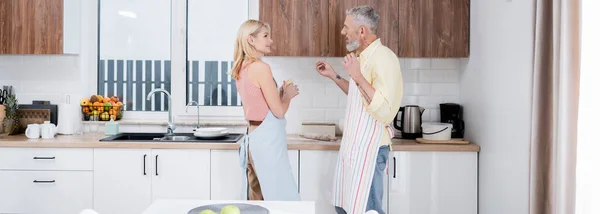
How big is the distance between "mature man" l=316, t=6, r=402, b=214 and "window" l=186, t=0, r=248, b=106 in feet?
4.86

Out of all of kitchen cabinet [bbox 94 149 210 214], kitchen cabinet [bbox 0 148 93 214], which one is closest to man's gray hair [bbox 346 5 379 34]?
kitchen cabinet [bbox 94 149 210 214]

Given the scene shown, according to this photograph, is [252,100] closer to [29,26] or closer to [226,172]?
[226,172]

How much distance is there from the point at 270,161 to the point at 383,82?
0.79m

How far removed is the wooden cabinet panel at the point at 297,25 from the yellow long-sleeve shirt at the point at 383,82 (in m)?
0.79

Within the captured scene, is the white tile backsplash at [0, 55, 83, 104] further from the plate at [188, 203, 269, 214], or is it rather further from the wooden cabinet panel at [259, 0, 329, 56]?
the plate at [188, 203, 269, 214]

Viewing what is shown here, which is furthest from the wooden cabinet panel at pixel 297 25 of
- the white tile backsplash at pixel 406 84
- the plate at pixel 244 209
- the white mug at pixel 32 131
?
the plate at pixel 244 209

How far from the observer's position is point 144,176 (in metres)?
4.15

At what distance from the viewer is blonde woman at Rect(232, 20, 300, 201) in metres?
3.54

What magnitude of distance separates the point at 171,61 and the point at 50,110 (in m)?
0.98

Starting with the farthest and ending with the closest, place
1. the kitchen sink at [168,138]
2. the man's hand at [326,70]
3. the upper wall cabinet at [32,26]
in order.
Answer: the upper wall cabinet at [32,26]
the kitchen sink at [168,138]
the man's hand at [326,70]

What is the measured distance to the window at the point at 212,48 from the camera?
192 inches

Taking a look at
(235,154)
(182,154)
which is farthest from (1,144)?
(235,154)

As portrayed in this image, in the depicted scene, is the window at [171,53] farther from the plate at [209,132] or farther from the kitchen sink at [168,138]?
A: the plate at [209,132]

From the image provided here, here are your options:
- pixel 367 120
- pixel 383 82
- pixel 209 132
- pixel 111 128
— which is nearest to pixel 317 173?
pixel 367 120
